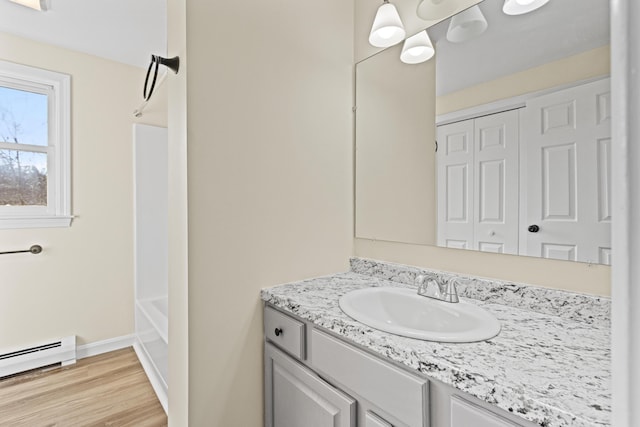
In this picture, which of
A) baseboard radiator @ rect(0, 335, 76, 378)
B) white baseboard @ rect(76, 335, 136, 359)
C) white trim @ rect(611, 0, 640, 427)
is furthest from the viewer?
white baseboard @ rect(76, 335, 136, 359)

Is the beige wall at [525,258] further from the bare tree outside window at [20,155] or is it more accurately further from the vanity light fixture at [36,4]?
the bare tree outside window at [20,155]

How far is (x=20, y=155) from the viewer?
2.22 metres

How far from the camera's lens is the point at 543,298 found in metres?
1.01

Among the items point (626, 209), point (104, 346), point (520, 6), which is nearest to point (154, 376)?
point (104, 346)

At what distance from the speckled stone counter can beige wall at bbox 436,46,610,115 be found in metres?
0.66

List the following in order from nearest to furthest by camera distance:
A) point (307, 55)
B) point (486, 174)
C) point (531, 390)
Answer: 1. point (531, 390)
2. point (486, 174)
3. point (307, 55)

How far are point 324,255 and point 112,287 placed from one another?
2.02m

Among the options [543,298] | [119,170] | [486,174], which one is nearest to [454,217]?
[486,174]

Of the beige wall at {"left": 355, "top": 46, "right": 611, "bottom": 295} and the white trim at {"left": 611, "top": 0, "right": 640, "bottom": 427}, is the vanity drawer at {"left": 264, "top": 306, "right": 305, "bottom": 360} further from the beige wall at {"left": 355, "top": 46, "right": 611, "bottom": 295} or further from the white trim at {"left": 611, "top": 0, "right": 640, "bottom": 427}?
the white trim at {"left": 611, "top": 0, "right": 640, "bottom": 427}

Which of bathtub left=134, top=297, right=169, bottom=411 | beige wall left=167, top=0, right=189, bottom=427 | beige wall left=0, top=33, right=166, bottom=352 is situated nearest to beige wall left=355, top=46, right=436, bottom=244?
beige wall left=167, top=0, right=189, bottom=427

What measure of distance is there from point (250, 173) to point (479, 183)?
869mm

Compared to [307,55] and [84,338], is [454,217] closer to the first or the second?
[307,55]

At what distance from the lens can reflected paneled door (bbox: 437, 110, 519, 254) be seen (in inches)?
42.9

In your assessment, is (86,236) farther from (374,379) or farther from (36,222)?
(374,379)
